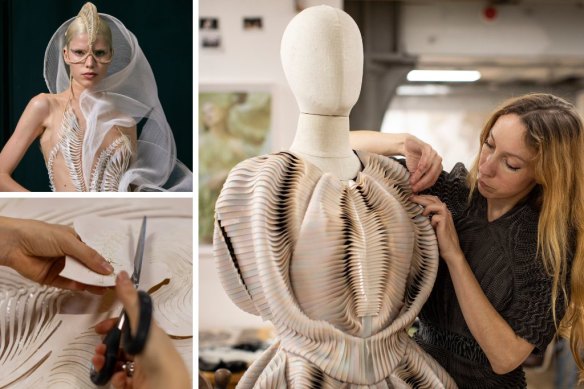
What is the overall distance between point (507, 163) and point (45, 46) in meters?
1.16

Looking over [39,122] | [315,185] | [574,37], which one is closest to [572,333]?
[315,185]

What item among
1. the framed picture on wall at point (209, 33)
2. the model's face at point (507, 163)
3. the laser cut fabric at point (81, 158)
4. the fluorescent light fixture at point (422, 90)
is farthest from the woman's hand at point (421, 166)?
the framed picture on wall at point (209, 33)

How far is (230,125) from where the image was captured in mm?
2418

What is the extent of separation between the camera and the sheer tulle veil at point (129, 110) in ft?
5.96

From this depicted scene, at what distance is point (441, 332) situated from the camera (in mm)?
1532

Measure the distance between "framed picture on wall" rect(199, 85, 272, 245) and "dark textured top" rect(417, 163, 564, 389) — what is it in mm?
939

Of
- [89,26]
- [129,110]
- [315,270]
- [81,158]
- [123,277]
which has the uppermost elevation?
[89,26]

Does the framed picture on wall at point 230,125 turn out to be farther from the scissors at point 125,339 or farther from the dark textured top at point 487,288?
the dark textured top at point 487,288

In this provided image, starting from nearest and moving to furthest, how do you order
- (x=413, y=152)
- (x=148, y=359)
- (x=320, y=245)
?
(x=320, y=245) < (x=413, y=152) < (x=148, y=359)

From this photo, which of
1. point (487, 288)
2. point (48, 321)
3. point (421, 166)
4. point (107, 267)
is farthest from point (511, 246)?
point (48, 321)

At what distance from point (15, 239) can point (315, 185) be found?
2.86 feet

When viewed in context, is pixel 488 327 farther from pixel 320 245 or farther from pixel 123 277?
pixel 123 277

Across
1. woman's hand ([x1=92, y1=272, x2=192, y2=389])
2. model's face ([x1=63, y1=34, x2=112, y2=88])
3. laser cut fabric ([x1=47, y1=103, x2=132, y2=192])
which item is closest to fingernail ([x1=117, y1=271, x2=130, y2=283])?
woman's hand ([x1=92, y1=272, x2=192, y2=389])

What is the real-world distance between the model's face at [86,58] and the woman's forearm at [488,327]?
1.00 metres
